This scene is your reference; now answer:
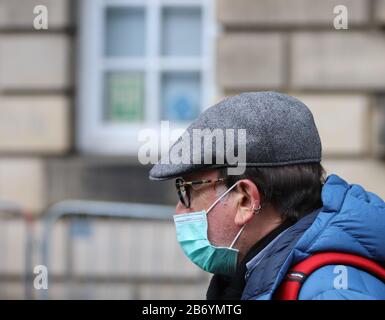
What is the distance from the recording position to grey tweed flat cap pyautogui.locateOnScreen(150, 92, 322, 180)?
2.38m

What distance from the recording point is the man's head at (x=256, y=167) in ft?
7.84

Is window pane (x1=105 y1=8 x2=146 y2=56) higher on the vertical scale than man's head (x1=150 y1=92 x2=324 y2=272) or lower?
higher

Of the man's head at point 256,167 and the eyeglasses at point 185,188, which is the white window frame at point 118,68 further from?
the man's head at point 256,167

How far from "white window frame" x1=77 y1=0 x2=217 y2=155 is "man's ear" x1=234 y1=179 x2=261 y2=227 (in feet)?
17.9

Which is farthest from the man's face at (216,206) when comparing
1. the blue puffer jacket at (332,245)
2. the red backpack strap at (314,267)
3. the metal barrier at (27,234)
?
the metal barrier at (27,234)

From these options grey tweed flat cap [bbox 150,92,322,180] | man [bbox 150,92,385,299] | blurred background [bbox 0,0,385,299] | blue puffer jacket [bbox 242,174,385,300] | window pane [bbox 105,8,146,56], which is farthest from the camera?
window pane [bbox 105,8,146,56]

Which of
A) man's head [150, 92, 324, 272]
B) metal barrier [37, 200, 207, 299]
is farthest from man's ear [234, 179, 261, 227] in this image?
metal barrier [37, 200, 207, 299]

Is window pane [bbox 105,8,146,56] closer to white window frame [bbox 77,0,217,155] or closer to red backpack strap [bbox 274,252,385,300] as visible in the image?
white window frame [bbox 77,0,217,155]

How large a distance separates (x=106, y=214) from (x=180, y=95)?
4.48 ft

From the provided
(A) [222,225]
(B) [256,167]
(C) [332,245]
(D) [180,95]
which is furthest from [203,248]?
(D) [180,95]

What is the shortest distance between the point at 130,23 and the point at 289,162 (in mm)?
5909

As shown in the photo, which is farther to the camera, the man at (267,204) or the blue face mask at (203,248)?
the blue face mask at (203,248)

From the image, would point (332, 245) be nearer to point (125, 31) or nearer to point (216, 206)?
point (216, 206)
